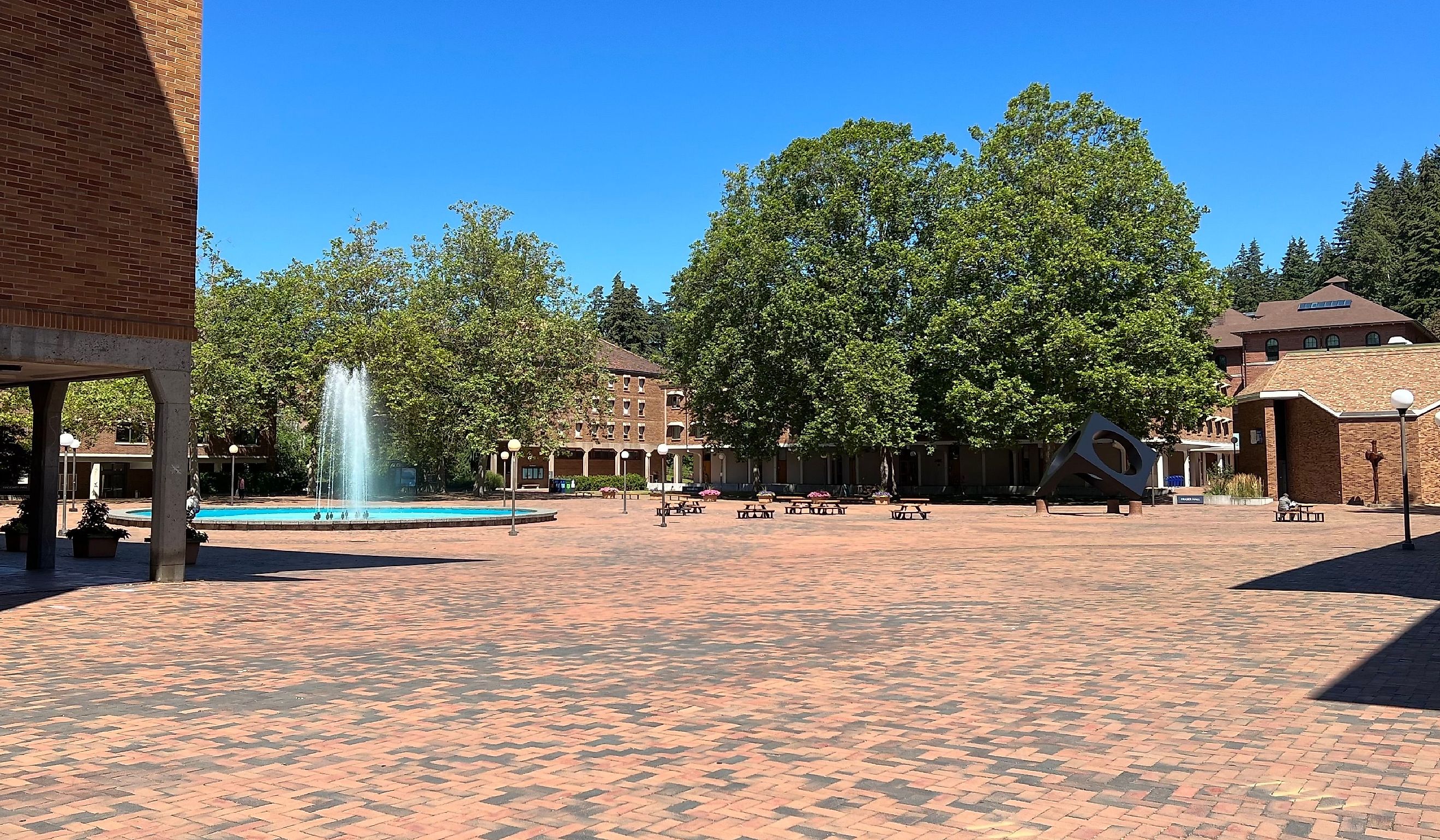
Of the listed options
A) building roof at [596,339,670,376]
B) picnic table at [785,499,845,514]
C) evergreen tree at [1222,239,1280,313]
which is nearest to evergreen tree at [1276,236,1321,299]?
evergreen tree at [1222,239,1280,313]

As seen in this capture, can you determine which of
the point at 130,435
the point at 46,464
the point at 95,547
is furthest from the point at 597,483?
the point at 46,464

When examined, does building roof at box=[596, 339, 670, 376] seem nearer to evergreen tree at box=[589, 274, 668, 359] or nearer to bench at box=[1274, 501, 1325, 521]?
evergreen tree at box=[589, 274, 668, 359]

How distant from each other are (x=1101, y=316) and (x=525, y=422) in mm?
33246

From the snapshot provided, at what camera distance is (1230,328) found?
325 ft

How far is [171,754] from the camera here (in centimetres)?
620

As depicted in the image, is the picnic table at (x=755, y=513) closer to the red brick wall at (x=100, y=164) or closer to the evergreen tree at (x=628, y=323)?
the red brick wall at (x=100, y=164)

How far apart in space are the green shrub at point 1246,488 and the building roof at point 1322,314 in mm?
51247

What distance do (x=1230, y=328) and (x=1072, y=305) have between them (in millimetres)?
57723

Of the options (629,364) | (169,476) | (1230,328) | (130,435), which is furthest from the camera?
(629,364)

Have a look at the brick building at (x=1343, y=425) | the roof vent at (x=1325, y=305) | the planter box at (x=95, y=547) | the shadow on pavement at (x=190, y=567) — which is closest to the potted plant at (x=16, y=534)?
the shadow on pavement at (x=190, y=567)

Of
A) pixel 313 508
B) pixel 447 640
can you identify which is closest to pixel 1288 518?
pixel 447 640

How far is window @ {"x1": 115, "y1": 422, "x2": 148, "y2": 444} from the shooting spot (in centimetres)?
6712

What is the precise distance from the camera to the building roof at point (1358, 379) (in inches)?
1890

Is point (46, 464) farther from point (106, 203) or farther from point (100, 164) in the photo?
point (100, 164)
